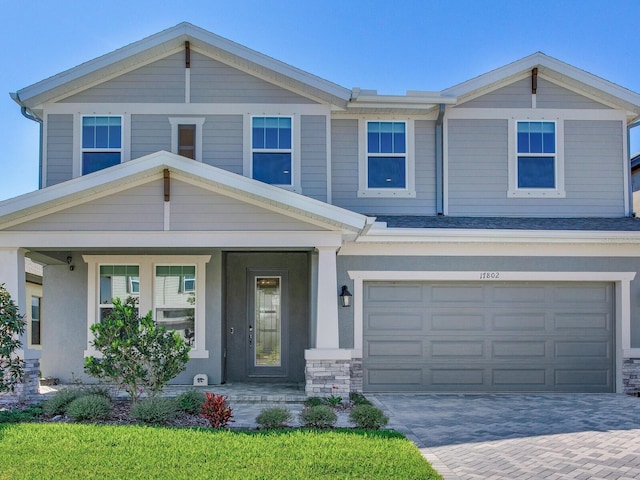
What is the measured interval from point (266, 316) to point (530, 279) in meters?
5.10

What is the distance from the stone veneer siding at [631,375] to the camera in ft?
38.2

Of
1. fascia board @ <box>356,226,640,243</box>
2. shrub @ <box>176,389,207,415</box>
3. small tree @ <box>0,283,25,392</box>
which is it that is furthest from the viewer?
fascia board @ <box>356,226,640,243</box>

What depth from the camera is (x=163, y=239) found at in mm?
9938

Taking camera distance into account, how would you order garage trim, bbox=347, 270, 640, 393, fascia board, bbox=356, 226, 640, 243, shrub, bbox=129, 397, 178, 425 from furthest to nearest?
garage trim, bbox=347, 270, 640, 393 → fascia board, bbox=356, 226, 640, 243 → shrub, bbox=129, 397, 178, 425

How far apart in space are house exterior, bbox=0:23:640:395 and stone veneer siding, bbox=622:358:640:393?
4 cm

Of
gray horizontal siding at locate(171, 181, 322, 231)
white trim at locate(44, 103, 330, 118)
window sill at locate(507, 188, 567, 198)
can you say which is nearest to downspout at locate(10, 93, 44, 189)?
white trim at locate(44, 103, 330, 118)

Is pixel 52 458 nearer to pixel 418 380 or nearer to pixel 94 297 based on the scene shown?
pixel 94 297

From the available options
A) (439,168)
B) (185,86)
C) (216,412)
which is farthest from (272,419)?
(185,86)

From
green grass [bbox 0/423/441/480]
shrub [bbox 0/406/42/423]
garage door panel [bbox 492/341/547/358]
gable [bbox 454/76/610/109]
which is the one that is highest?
gable [bbox 454/76/610/109]

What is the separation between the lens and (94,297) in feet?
40.0

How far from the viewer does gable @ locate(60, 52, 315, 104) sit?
1238 centimetres

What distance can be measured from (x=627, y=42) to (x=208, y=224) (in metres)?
11.6

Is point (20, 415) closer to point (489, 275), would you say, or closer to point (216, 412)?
point (216, 412)

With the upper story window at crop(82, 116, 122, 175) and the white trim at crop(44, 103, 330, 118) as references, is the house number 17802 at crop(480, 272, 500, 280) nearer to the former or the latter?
the white trim at crop(44, 103, 330, 118)
